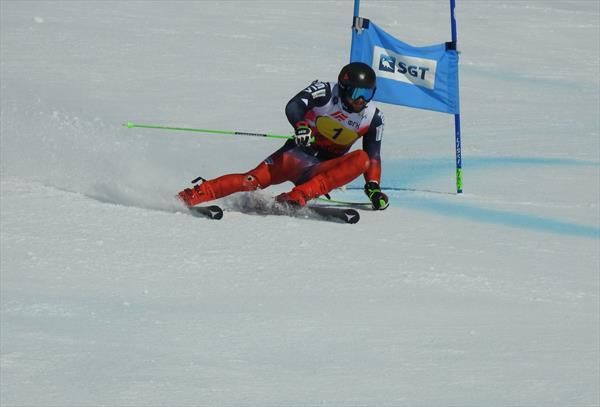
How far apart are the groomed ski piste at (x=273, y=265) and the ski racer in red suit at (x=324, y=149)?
0.59 ft

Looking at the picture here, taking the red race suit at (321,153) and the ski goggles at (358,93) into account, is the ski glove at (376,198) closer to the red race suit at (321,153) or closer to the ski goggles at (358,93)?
the red race suit at (321,153)

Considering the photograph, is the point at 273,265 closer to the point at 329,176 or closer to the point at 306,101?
the point at 329,176

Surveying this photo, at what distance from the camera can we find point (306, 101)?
282 inches

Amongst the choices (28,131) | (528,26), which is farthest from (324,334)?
(528,26)

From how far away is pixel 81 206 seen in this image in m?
6.62

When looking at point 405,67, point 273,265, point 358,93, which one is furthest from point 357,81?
point 273,265

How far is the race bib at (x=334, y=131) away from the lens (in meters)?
7.28

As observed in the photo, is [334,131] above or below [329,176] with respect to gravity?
above

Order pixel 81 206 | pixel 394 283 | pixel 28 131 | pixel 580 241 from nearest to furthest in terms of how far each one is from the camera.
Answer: pixel 394 283, pixel 81 206, pixel 580 241, pixel 28 131

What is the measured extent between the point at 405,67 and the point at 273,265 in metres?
3.28

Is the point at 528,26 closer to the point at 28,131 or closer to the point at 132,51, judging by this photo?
the point at 132,51

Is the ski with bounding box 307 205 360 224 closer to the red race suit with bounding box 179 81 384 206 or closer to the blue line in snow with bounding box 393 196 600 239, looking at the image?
the red race suit with bounding box 179 81 384 206

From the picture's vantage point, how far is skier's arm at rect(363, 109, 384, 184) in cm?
749

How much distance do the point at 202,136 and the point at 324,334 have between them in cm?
624
